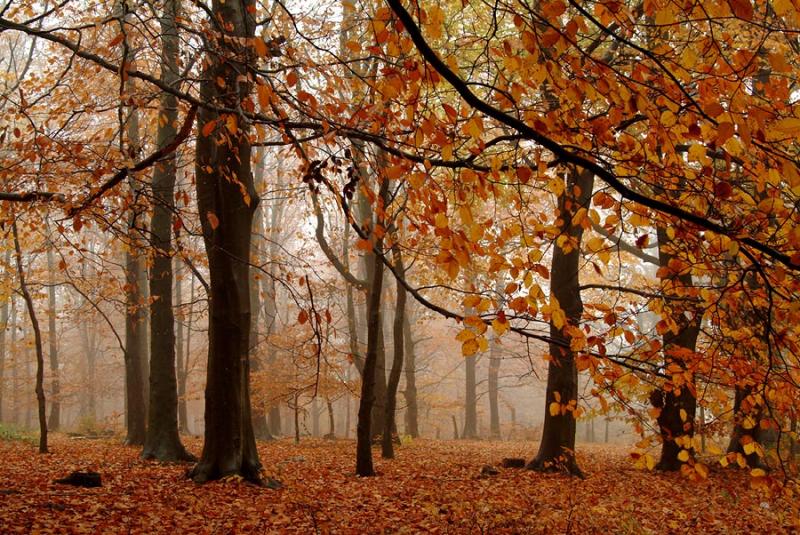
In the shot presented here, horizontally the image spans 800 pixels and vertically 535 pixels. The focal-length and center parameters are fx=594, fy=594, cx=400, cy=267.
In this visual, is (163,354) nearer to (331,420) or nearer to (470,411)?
(331,420)

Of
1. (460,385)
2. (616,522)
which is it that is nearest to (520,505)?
(616,522)

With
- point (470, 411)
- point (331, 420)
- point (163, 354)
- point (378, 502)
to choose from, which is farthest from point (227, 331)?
point (470, 411)

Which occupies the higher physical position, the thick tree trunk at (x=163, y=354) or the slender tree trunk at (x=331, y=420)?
the thick tree trunk at (x=163, y=354)

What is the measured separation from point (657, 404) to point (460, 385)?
1133 inches

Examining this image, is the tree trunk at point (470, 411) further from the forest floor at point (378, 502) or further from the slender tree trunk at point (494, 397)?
the forest floor at point (378, 502)

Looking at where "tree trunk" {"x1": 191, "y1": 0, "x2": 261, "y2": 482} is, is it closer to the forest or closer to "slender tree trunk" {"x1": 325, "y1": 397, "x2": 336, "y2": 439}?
the forest

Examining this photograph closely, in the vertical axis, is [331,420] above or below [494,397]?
above

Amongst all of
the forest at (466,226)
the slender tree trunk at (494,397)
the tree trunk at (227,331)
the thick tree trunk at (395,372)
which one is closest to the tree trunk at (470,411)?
the slender tree trunk at (494,397)

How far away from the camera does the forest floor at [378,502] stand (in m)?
5.22

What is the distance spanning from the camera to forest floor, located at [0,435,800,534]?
5223 mm

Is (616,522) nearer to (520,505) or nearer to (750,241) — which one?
(520,505)

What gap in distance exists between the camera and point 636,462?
351 centimetres

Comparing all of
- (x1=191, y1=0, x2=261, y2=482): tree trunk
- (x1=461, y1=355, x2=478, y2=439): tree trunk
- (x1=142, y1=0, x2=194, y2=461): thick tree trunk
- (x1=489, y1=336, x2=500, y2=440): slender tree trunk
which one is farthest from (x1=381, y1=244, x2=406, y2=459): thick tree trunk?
(x1=489, y1=336, x2=500, y2=440): slender tree trunk

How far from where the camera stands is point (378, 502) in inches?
266
